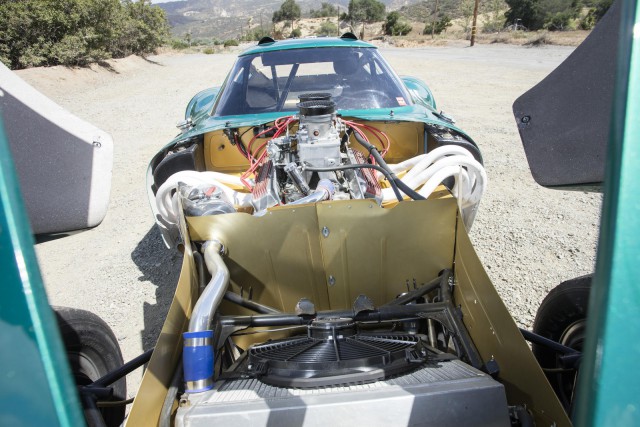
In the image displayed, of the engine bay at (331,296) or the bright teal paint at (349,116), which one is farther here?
the bright teal paint at (349,116)

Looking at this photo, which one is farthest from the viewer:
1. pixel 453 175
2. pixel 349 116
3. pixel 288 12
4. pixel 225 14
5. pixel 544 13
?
pixel 225 14

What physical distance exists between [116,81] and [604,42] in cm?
1924

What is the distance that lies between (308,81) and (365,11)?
6254 centimetres

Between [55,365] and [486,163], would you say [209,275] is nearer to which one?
Result: [55,365]

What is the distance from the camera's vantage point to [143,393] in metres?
1.36

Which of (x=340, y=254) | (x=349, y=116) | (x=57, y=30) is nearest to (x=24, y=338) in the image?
(x=340, y=254)

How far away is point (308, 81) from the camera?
3.93 meters

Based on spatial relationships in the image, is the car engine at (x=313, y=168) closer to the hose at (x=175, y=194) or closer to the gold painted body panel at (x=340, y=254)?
the hose at (x=175, y=194)

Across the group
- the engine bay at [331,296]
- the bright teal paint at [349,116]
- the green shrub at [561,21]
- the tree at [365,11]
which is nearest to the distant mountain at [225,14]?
the tree at [365,11]

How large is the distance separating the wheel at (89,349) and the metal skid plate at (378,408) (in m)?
1.01

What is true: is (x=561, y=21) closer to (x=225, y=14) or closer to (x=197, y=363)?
(x=197, y=363)

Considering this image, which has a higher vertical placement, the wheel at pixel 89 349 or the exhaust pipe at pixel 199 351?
the exhaust pipe at pixel 199 351

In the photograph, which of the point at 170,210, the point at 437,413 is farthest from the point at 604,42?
the point at 170,210

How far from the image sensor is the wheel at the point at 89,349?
82.2 inches
